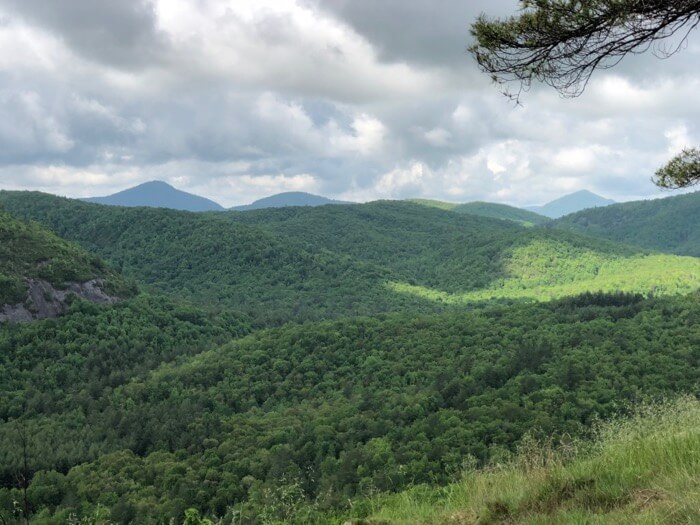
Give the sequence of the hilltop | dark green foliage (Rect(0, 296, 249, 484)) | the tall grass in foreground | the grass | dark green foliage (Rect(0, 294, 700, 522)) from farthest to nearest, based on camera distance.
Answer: the grass → the hilltop → dark green foliage (Rect(0, 296, 249, 484)) → dark green foliage (Rect(0, 294, 700, 522)) → the tall grass in foreground

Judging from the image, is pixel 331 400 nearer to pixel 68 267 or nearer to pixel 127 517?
pixel 127 517

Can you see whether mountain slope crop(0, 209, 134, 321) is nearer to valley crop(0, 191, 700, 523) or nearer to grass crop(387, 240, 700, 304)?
valley crop(0, 191, 700, 523)

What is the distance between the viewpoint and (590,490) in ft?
20.5

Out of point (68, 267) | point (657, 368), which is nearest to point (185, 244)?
point (68, 267)

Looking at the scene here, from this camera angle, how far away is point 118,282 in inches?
3720

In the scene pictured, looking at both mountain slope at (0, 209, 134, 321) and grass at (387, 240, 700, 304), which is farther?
grass at (387, 240, 700, 304)

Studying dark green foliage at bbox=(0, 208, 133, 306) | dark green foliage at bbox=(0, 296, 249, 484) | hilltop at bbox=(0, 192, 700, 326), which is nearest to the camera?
dark green foliage at bbox=(0, 296, 249, 484)

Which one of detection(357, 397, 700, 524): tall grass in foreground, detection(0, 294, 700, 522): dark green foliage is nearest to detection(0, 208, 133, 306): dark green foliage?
detection(0, 294, 700, 522): dark green foliage

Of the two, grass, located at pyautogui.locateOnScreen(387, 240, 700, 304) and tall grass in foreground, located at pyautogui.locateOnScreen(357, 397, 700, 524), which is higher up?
tall grass in foreground, located at pyautogui.locateOnScreen(357, 397, 700, 524)

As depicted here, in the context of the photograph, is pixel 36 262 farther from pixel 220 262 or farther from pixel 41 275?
pixel 220 262

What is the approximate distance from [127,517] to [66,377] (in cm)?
4344

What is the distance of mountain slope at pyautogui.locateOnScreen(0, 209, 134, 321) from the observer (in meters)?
74.8

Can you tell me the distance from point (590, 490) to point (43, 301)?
8597 centimetres

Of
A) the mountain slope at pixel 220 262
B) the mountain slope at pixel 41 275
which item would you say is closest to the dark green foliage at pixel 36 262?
the mountain slope at pixel 41 275
